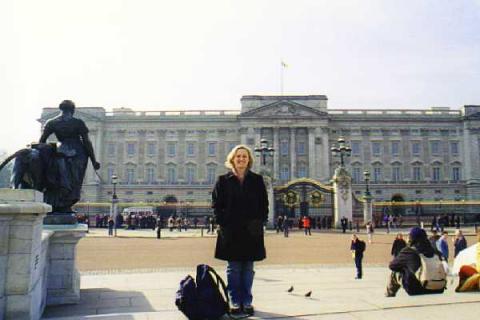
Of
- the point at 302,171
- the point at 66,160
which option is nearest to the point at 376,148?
the point at 302,171

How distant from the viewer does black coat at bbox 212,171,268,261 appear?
17.8 ft

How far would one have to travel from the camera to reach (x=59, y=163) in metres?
7.25

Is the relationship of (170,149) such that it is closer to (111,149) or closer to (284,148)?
(111,149)

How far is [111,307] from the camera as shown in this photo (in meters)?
6.31

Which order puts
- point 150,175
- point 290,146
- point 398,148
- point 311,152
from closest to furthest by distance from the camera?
point 311,152 < point 290,146 < point 398,148 < point 150,175

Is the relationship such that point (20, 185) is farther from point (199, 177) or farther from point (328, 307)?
point (199, 177)

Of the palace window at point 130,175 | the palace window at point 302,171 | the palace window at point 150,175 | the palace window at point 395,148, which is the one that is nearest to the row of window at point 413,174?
the palace window at point 395,148

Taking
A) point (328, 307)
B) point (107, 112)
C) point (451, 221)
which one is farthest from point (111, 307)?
point (107, 112)

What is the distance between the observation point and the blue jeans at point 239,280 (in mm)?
5422

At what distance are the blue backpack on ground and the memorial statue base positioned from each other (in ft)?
9.45

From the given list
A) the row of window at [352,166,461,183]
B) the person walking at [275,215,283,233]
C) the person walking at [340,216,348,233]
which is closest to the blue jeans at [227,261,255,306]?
the person walking at [275,215,283,233]

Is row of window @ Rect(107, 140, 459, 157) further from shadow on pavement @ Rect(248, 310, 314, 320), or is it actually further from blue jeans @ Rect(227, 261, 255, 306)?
shadow on pavement @ Rect(248, 310, 314, 320)

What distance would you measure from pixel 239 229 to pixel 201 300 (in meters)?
0.95

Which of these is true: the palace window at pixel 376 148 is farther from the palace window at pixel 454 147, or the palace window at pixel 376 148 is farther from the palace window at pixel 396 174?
the palace window at pixel 454 147
